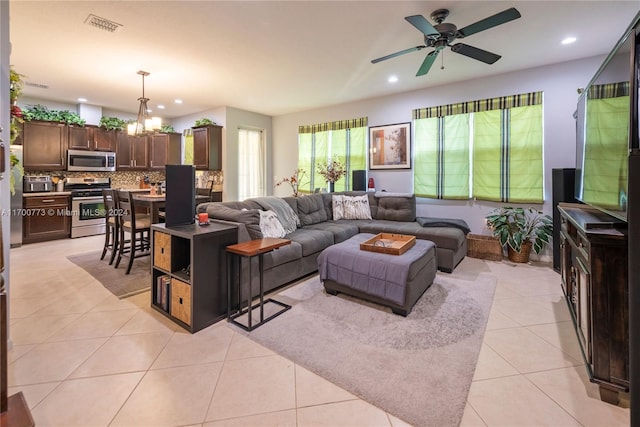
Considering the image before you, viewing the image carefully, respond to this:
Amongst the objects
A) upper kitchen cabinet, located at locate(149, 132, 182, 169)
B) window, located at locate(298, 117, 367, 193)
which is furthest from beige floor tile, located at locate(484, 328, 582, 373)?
upper kitchen cabinet, located at locate(149, 132, 182, 169)

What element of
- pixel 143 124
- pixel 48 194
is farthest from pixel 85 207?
pixel 143 124

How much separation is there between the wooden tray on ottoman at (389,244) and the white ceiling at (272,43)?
7.31 ft

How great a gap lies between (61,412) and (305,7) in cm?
337

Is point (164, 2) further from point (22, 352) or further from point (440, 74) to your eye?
point (440, 74)

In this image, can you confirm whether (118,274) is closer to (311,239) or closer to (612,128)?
(311,239)

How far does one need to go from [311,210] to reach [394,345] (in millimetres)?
2738

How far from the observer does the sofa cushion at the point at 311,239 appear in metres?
3.41

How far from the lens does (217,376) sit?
1777mm

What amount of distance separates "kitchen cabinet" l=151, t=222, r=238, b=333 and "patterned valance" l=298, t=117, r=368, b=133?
402 cm

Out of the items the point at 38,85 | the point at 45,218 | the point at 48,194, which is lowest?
the point at 45,218

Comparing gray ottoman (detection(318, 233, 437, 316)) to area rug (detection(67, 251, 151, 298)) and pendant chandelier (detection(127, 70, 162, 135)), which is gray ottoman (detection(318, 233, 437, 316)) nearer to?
area rug (detection(67, 251, 151, 298))

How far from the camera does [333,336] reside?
222 cm

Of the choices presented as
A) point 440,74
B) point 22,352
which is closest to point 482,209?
point 440,74

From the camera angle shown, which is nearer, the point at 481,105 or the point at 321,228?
the point at 321,228
